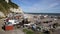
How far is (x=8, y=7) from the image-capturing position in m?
2.49

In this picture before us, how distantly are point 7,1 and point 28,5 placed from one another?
429 millimetres

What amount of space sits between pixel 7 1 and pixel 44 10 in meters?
0.73

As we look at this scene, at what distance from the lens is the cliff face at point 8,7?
8.09 ft

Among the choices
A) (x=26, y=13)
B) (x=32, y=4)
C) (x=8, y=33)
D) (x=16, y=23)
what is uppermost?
(x=32, y=4)

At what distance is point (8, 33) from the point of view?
2.37m

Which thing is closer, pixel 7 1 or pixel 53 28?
pixel 53 28

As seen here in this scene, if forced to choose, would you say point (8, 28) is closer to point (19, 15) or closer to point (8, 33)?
point (8, 33)

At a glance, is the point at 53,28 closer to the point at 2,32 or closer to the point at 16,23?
the point at 16,23

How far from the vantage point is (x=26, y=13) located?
97.3 inches

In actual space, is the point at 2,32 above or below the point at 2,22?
below

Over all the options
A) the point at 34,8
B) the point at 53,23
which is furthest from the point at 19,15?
the point at 53,23

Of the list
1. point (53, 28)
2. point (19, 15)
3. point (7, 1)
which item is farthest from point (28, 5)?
point (53, 28)

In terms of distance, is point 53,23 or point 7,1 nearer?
point 53,23

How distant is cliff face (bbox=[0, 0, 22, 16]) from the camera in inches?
97.1
